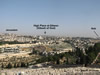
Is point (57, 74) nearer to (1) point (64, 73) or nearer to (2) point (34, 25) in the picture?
(1) point (64, 73)

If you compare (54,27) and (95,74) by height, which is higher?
(54,27)

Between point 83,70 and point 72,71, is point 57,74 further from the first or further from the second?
point 83,70

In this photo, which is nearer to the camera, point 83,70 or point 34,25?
point 83,70

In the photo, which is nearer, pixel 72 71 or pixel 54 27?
pixel 72 71

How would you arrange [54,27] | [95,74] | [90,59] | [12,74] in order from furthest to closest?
[54,27], [90,59], [95,74], [12,74]

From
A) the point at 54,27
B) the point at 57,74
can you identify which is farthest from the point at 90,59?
the point at 57,74

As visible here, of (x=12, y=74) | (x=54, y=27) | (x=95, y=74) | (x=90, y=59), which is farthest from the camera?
(x=54, y=27)

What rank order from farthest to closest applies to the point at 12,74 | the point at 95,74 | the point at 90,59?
1. the point at 90,59
2. the point at 95,74
3. the point at 12,74

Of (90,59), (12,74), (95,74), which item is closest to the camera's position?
(12,74)

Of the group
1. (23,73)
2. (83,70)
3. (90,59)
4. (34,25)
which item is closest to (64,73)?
(83,70)
